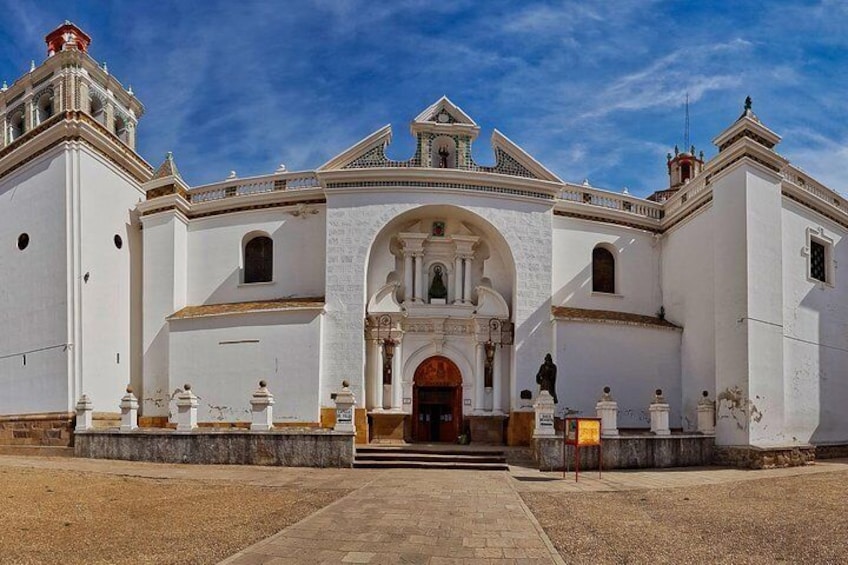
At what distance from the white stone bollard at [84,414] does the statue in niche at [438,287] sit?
1020 cm

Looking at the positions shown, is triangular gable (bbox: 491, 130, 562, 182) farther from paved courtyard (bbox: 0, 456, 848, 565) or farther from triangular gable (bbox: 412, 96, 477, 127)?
paved courtyard (bbox: 0, 456, 848, 565)

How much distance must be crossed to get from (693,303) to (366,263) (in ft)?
33.3

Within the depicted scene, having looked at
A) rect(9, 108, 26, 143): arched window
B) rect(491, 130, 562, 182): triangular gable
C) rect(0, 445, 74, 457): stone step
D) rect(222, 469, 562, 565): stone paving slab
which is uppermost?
rect(9, 108, 26, 143): arched window

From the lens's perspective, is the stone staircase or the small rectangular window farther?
the small rectangular window

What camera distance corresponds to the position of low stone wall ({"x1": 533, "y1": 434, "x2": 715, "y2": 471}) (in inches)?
565

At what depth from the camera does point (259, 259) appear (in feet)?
66.3

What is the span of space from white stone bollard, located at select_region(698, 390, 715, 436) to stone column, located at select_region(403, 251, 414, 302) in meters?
8.96

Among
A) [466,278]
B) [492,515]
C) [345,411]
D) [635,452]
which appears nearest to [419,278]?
[466,278]

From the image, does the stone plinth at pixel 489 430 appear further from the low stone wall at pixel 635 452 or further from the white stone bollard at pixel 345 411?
the white stone bollard at pixel 345 411

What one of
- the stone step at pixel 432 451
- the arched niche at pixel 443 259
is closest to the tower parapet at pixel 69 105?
the arched niche at pixel 443 259

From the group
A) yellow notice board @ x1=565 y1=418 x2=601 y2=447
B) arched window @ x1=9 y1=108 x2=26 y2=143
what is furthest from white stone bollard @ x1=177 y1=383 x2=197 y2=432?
arched window @ x1=9 y1=108 x2=26 y2=143

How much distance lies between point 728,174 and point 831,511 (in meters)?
10.2

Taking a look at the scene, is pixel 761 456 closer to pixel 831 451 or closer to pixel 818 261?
pixel 831 451

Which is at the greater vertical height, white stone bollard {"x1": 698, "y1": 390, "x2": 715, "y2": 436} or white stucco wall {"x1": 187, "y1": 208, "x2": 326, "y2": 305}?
white stucco wall {"x1": 187, "y1": 208, "x2": 326, "y2": 305}
